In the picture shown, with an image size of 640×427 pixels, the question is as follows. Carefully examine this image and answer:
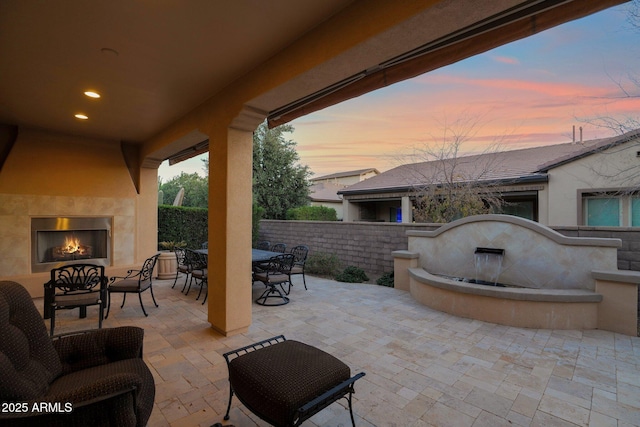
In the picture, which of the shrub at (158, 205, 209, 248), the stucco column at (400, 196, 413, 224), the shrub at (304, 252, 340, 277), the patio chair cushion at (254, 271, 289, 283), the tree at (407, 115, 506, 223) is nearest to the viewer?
the patio chair cushion at (254, 271, 289, 283)

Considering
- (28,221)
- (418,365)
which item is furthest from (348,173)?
(418,365)

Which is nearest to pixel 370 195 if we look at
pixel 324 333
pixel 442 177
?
pixel 442 177

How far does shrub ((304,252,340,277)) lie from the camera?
23.1 feet

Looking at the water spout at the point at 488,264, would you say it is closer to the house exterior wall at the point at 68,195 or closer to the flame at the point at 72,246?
the house exterior wall at the point at 68,195

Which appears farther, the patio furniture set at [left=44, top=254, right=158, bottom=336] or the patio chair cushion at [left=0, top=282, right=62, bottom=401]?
the patio furniture set at [left=44, top=254, right=158, bottom=336]

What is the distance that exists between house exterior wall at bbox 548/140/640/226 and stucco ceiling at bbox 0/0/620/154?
21.5 ft

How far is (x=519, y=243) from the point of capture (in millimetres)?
4414

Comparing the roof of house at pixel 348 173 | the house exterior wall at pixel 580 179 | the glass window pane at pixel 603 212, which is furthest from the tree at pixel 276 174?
the glass window pane at pixel 603 212

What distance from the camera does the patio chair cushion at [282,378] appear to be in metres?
1.45

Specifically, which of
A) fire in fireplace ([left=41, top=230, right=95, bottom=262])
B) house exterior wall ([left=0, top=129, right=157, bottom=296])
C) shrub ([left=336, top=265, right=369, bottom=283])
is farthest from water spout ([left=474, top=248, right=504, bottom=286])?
fire in fireplace ([left=41, top=230, right=95, bottom=262])

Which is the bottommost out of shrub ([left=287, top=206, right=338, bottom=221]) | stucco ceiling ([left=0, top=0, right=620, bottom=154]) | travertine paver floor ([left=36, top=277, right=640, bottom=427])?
travertine paver floor ([left=36, top=277, right=640, bottom=427])

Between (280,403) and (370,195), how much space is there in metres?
9.97

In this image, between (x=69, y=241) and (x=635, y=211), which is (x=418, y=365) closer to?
(x=69, y=241)

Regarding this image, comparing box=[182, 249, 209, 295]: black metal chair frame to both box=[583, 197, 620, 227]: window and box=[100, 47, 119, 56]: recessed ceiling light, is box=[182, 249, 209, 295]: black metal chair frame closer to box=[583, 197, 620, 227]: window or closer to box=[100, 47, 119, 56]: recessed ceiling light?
box=[100, 47, 119, 56]: recessed ceiling light
